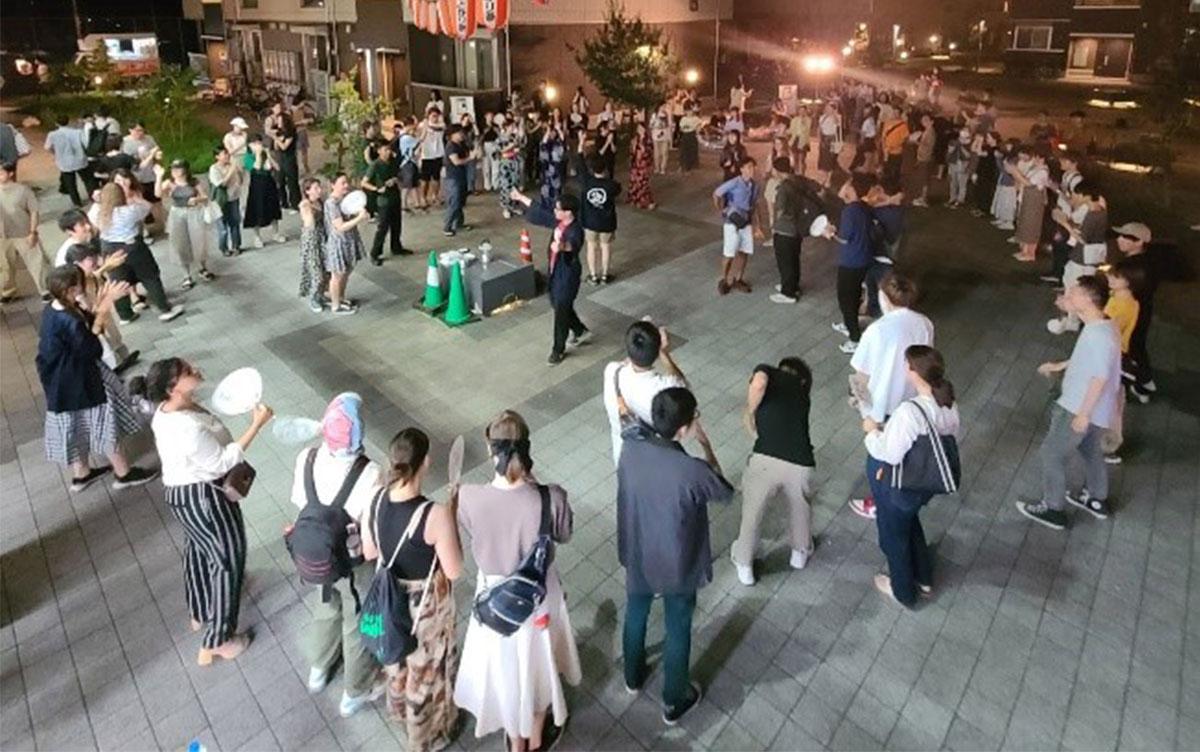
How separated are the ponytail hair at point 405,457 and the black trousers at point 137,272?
691 cm

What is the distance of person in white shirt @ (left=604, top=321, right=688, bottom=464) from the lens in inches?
170

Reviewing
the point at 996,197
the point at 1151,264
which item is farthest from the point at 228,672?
the point at 996,197

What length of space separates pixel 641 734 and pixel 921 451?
2.21 metres

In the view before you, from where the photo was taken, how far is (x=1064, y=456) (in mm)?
5383

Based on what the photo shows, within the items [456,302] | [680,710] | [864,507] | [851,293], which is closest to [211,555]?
[680,710]

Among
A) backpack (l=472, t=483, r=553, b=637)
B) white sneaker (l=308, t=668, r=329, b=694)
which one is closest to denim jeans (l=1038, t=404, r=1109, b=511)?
backpack (l=472, t=483, r=553, b=637)

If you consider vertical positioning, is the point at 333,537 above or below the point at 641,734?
above

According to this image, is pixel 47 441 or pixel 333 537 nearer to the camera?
Answer: pixel 333 537

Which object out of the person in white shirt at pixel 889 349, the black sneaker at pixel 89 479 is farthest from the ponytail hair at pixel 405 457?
the black sneaker at pixel 89 479

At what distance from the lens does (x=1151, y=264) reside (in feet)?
22.9

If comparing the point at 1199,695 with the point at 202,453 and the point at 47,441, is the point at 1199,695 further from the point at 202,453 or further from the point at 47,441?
the point at 47,441

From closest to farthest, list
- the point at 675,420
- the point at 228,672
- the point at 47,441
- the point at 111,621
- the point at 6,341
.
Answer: the point at 675,420 < the point at 228,672 < the point at 111,621 < the point at 47,441 < the point at 6,341

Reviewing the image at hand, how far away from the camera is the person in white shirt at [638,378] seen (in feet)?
14.2

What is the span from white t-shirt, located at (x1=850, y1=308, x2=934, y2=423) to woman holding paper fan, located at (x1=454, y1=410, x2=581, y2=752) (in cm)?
274
